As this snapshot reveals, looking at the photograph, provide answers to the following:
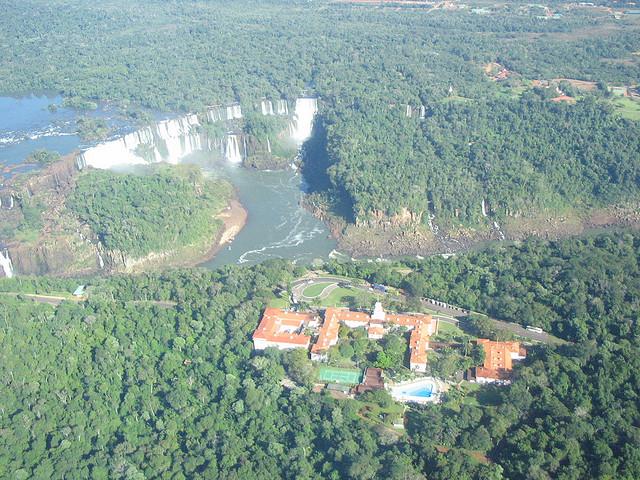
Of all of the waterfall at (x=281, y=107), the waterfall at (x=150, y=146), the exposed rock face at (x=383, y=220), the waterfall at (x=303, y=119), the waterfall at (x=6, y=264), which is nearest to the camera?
the waterfall at (x=6, y=264)

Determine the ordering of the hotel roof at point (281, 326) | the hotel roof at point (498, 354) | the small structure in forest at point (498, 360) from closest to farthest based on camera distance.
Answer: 1. the small structure in forest at point (498, 360)
2. the hotel roof at point (498, 354)
3. the hotel roof at point (281, 326)

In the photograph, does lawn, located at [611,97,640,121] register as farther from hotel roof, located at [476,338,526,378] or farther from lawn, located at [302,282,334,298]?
hotel roof, located at [476,338,526,378]

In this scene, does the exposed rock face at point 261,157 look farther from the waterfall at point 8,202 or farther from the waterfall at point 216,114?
the waterfall at point 8,202

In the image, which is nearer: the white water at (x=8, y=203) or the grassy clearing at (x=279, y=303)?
the grassy clearing at (x=279, y=303)

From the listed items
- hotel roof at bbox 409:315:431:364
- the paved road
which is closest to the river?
the paved road

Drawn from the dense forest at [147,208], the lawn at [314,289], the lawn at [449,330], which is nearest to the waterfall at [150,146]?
the dense forest at [147,208]

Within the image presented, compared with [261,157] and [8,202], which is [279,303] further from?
[261,157]
